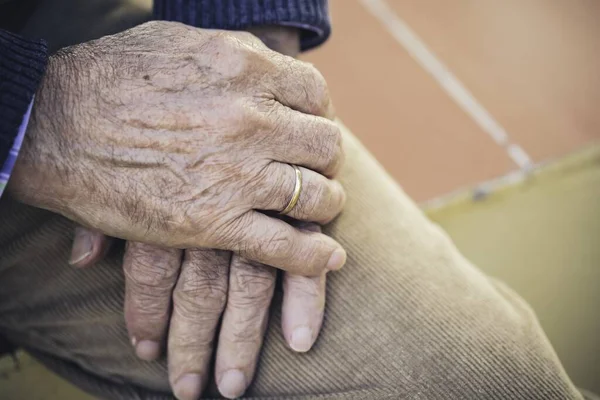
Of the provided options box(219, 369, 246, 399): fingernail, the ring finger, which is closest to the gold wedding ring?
the ring finger

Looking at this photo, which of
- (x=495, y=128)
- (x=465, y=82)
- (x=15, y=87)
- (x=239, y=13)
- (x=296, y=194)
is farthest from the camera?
(x=465, y=82)

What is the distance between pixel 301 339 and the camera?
64cm

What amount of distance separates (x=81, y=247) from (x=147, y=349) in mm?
160

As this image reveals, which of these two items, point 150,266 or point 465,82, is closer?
point 150,266

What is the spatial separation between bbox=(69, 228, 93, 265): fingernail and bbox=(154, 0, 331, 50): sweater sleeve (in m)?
0.35

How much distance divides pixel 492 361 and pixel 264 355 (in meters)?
0.29

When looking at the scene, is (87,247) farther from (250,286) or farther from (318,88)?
(318,88)

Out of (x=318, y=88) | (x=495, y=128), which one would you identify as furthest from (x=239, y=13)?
(x=495, y=128)

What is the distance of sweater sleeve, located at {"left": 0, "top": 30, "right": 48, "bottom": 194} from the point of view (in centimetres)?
52

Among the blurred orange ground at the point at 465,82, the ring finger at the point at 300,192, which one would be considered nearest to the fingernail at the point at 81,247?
the ring finger at the point at 300,192

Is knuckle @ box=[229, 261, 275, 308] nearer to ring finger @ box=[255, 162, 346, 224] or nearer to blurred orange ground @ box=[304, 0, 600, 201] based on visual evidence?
ring finger @ box=[255, 162, 346, 224]

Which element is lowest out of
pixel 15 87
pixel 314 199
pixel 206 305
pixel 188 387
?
pixel 188 387

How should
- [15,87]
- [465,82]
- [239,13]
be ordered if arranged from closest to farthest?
[15,87] → [239,13] → [465,82]

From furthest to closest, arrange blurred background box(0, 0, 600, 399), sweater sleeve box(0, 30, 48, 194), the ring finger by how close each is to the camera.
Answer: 1. blurred background box(0, 0, 600, 399)
2. the ring finger
3. sweater sleeve box(0, 30, 48, 194)
